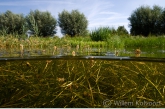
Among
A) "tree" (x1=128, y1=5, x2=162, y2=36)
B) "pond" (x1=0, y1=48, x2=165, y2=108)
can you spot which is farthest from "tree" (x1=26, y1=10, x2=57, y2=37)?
"pond" (x1=0, y1=48, x2=165, y2=108)

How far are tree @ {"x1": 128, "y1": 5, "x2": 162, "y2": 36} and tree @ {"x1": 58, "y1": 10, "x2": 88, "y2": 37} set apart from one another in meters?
7.31

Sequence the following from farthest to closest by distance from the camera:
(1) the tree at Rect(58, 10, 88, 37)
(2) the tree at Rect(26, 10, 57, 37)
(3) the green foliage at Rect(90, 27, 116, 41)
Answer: (1) the tree at Rect(58, 10, 88, 37)
(2) the tree at Rect(26, 10, 57, 37)
(3) the green foliage at Rect(90, 27, 116, 41)

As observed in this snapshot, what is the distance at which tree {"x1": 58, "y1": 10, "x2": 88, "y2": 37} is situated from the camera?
115ft

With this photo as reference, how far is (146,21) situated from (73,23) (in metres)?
10.5

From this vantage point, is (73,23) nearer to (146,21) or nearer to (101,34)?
(146,21)

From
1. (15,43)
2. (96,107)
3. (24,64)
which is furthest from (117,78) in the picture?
(15,43)

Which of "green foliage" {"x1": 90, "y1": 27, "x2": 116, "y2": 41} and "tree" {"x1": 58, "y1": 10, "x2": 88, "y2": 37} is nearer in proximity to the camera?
"green foliage" {"x1": 90, "y1": 27, "x2": 116, "y2": 41}

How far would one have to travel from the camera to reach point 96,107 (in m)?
1.79

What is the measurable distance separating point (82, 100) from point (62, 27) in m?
35.3

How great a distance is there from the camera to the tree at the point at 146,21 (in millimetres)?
32188

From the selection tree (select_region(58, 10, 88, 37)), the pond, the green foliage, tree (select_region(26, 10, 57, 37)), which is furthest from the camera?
tree (select_region(58, 10, 88, 37))

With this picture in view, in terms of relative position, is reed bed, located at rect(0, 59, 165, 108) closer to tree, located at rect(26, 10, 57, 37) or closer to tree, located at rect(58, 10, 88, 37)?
tree, located at rect(26, 10, 57, 37)

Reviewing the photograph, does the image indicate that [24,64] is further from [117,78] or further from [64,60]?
[117,78]

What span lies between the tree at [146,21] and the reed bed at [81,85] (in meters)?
31.2
